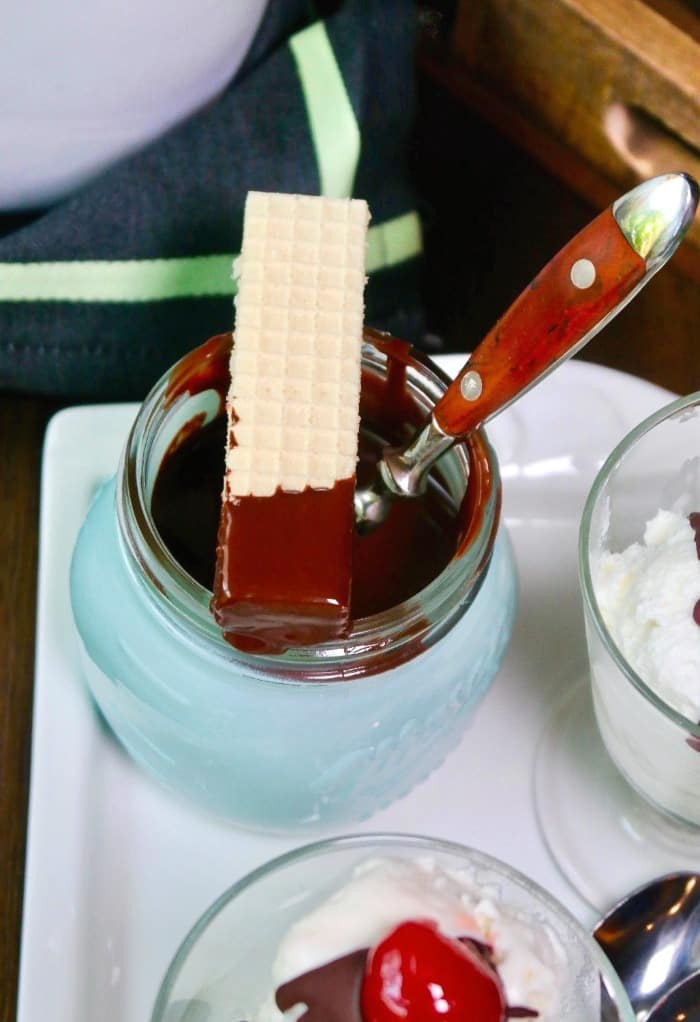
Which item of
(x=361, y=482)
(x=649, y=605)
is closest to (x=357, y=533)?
(x=361, y=482)

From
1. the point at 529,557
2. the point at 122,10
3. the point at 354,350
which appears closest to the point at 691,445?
the point at 529,557

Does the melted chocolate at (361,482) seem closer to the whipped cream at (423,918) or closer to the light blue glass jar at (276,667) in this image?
the light blue glass jar at (276,667)

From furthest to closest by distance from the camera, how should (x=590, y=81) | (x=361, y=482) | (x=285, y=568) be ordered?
(x=590, y=81), (x=361, y=482), (x=285, y=568)

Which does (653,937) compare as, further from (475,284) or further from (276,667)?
(475,284)

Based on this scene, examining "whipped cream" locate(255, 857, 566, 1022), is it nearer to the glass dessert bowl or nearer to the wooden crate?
the glass dessert bowl

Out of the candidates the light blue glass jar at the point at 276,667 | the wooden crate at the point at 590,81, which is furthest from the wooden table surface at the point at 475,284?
the light blue glass jar at the point at 276,667

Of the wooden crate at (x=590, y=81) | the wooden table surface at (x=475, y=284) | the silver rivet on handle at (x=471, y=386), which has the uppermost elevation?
the wooden crate at (x=590, y=81)
